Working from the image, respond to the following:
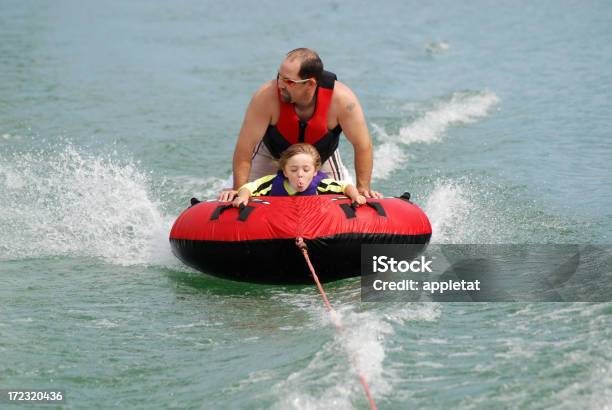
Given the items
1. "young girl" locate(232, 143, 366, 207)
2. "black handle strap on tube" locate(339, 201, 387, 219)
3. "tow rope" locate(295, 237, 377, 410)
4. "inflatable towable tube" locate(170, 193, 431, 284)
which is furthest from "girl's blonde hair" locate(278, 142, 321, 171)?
"tow rope" locate(295, 237, 377, 410)

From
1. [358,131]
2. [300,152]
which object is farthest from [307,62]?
[358,131]

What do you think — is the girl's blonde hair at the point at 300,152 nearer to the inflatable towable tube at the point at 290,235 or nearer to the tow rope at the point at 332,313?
the inflatable towable tube at the point at 290,235

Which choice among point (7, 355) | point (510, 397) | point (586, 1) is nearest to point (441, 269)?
point (510, 397)

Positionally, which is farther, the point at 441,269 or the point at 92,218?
the point at 92,218

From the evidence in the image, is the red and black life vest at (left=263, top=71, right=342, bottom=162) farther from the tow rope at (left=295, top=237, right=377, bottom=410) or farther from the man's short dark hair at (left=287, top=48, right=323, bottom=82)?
Result: the tow rope at (left=295, top=237, right=377, bottom=410)

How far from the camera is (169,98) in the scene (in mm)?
13570

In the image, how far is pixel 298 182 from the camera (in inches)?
251

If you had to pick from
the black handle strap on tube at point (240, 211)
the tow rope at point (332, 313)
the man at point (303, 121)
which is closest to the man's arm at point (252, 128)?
the man at point (303, 121)

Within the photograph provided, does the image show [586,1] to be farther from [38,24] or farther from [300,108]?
[300,108]

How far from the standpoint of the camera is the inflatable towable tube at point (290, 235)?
6.13m

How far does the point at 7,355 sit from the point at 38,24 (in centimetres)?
1425

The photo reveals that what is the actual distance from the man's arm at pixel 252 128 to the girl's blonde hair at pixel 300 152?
37cm

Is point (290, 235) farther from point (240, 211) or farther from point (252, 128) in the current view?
point (252, 128)

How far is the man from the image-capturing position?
665 cm
